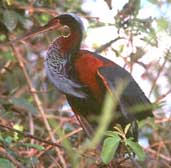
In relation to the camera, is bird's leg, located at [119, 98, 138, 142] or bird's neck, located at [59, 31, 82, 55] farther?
bird's neck, located at [59, 31, 82, 55]

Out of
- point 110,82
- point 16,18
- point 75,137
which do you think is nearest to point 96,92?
point 110,82

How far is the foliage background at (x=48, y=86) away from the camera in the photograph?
2.15 m

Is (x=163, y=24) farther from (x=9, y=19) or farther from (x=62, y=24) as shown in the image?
(x=9, y=19)

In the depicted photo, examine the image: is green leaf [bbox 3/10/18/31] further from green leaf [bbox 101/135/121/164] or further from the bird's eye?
green leaf [bbox 101/135/121/164]

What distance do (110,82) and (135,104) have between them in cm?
17

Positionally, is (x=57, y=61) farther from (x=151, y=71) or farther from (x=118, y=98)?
(x=151, y=71)

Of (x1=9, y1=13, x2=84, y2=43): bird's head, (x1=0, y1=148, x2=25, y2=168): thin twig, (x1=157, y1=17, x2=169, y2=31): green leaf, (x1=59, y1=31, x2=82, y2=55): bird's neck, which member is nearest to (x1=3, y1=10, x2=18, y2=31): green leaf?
(x1=9, y1=13, x2=84, y2=43): bird's head

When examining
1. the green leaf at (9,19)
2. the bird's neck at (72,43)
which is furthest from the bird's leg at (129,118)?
the green leaf at (9,19)

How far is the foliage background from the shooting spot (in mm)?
2154

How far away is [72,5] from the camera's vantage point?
134 inches

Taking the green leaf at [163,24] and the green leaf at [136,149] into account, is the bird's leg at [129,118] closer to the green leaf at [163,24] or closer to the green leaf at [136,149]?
the green leaf at [136,149]

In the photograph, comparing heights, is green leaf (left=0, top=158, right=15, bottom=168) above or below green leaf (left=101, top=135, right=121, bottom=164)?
above

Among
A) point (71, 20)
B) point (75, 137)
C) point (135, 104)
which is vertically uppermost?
point (71, 20)

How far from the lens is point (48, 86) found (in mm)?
3850
